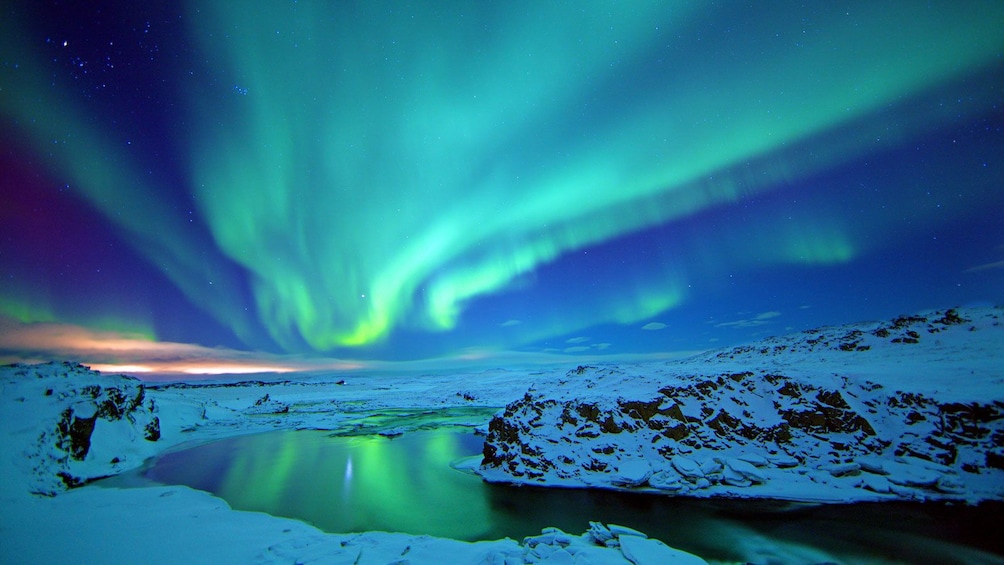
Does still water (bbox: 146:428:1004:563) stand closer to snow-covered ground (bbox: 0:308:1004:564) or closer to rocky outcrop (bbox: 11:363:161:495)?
snow-covered ground (bbox: 0:308:1004:564)

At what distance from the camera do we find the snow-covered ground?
38.9 ft

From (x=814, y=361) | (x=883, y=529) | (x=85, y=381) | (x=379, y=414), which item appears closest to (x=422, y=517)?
(x=883, y=529)

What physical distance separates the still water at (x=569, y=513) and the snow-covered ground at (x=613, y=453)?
1.01 m

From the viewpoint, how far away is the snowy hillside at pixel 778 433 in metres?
16.2

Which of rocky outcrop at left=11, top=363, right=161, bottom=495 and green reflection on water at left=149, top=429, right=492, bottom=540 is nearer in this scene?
green reflection on water at left=149, top=429, right=492, bottom=540

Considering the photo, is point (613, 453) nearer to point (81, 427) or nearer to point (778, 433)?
point (778, 433)

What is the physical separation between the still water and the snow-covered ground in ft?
3.30

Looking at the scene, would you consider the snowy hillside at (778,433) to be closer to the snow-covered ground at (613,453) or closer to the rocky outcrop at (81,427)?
the snow-covered ground at (613,453)

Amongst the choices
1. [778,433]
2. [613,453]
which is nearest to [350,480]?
[613,453]

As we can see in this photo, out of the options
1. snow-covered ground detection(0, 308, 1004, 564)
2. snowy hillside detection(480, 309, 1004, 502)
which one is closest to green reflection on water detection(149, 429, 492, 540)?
snow-covered ground detection(0, 308, 1004, 564)

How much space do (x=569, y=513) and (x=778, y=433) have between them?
43.3ft

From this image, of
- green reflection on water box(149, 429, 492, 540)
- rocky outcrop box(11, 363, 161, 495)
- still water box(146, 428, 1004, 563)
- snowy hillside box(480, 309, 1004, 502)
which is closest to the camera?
still water box(146, 428, 1004, 563)

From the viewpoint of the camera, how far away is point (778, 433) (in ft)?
64.4

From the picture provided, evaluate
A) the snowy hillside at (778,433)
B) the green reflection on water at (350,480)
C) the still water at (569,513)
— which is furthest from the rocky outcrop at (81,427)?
the snowy hillside at (778,433)
